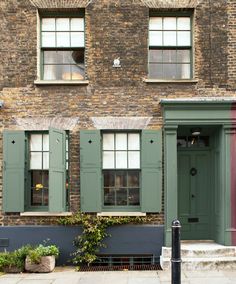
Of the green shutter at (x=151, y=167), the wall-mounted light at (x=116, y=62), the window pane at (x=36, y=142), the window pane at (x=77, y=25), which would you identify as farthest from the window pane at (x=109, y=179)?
the window pane at (x=77, y=25)

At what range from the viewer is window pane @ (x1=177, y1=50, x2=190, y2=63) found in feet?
34.0

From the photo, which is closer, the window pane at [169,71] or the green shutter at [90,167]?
the green shutter at [90,167]

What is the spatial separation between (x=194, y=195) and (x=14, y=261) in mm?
4523

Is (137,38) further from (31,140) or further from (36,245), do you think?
(36,245)

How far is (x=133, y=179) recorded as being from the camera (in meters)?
10.2

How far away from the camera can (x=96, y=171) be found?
9.93 m

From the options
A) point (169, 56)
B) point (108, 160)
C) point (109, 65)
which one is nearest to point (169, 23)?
point (169, 56)

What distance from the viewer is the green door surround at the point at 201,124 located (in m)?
9.82

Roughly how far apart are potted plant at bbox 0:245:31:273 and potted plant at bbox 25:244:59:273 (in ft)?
0.44

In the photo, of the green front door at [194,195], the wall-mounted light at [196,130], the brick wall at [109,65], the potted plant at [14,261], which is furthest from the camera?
the green front door at [194,195]

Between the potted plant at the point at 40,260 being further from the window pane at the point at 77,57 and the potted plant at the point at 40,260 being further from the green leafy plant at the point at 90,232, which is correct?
the window pane at the point at 77,57

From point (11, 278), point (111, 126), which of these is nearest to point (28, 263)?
point (11, 278)

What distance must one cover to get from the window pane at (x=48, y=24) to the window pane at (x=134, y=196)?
4.32 meters

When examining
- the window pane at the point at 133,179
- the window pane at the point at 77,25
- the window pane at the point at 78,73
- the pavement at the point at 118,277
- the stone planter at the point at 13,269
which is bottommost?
the pavement at the point at 118,277
